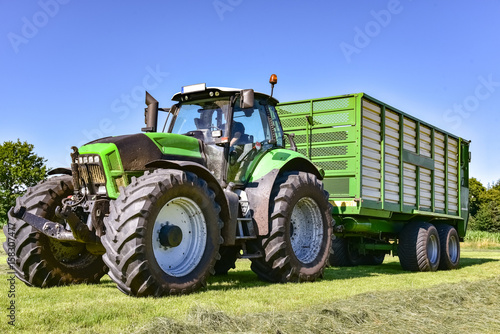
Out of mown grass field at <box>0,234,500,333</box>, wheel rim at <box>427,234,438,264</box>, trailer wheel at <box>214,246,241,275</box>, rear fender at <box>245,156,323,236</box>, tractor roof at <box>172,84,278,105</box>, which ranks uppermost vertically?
tractor roof at <box>172,84,278,105</box>

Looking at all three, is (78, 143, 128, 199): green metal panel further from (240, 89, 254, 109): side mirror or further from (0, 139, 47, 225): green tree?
(0, 139, 47, 225): green tree

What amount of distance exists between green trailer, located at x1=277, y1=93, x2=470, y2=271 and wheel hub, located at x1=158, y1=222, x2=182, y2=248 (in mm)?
4504

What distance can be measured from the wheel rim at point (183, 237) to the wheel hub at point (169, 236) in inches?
0.7

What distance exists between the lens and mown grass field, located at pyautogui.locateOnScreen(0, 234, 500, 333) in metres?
4.31

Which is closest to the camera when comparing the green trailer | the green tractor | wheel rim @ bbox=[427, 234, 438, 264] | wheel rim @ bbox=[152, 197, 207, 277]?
the green tractor

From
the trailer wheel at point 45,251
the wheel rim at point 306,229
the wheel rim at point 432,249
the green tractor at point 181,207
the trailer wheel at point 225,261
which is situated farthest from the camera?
the wheel rim at point 432,249

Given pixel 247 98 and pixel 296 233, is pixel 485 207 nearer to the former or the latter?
pixel 296 233

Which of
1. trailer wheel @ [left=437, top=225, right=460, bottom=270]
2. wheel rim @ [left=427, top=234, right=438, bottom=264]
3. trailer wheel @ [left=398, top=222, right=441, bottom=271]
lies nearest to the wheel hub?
trailer wheel @ [left=398, top=222, right=441, bottom=271]

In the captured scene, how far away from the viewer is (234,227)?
6895 millimetres

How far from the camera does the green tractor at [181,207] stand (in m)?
5.74

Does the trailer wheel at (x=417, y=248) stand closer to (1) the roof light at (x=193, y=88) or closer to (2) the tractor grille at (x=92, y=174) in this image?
(1) the roof light at (x=193, y=88)

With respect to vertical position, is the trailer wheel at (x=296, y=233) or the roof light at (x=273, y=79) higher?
the roof light at (x=273, y=79)

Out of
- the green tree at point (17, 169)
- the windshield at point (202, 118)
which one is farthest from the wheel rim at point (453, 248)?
the green tree at point (17, 169)

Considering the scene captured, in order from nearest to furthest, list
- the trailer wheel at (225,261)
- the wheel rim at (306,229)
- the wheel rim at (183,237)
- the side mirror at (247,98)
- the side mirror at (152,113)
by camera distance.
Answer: the wheel rim at (183,237)
the side mirror at (247,98)
the side mirror at (152,113)
the wheel rim at (306,229)
the trailer wheel at (225,261)
